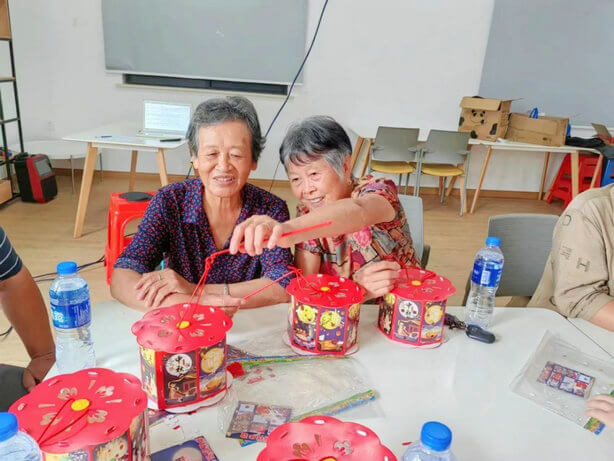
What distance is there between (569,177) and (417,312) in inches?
197

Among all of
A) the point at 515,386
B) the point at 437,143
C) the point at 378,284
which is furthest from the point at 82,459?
the point at 437,143

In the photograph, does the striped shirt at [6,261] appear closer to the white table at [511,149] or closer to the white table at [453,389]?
the white table at [453,389]

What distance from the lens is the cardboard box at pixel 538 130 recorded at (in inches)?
179

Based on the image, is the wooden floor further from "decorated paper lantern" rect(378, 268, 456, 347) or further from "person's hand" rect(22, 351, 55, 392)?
"decorated paper lantern" rect(378, 268, 456, 347)

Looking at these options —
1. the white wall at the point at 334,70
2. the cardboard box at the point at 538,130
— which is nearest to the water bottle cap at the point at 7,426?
the white wall at the point at 334,70

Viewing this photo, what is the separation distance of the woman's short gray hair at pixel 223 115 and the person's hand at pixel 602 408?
1078 mm

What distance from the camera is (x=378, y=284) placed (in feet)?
3.89

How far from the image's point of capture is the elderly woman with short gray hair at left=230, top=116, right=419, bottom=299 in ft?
4.04

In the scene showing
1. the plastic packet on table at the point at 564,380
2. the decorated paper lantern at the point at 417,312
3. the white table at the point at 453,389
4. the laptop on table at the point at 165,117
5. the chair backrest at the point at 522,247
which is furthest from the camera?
the laptop on table at the point at 165,117

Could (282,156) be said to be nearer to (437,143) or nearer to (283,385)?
(283,385)

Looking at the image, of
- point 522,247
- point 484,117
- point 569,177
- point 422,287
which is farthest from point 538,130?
point 422,287

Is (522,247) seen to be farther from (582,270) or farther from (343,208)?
(343,208)

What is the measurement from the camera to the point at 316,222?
1140 mm

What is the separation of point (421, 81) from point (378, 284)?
4.52 m
